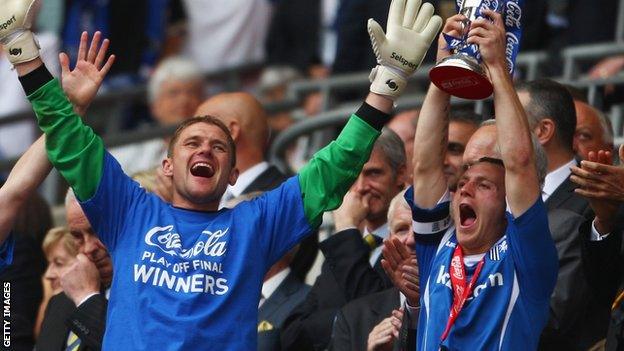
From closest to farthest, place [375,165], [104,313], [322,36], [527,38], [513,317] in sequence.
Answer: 1. [513,317]
2. [104,313]
3. [375,165]
4. [527,38]
5. [322,36]

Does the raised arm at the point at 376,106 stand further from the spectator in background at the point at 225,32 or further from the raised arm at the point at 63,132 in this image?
the spectator in background at the point at 225,32

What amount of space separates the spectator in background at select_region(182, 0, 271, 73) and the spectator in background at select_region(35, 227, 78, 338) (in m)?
5.70

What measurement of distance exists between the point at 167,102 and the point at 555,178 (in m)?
5.36

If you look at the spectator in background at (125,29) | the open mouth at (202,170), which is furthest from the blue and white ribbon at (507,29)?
the spectator in background at (125,29)

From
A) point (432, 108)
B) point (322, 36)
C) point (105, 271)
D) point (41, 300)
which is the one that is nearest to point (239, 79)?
point (322, 36)

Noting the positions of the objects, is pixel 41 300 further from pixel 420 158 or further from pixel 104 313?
pixel 420 158

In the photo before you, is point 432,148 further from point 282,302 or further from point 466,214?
point 282,302

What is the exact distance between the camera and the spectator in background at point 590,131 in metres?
8.42

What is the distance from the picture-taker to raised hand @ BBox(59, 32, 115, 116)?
7156 millimetres

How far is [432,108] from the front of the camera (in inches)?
276

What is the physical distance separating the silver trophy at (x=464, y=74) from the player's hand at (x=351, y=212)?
4.82 feet

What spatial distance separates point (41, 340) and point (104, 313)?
0.57 metres

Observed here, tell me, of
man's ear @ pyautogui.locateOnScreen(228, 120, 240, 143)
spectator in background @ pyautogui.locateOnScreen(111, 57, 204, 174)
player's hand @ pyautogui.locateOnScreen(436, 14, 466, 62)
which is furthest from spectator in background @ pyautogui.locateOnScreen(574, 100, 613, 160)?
spectator in background @ pyautogui.locateOnScreen(111, 57, 204, 174)

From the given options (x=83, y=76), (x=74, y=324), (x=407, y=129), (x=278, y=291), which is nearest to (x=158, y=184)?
(x=278, y=291)
